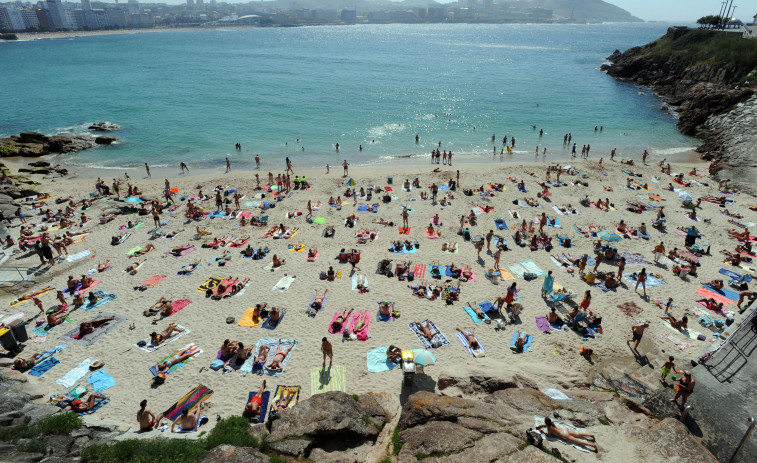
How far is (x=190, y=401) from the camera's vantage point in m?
10.9

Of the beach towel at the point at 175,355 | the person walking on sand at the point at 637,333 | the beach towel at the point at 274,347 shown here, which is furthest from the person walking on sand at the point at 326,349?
the person walking on sand at the point at 637,333

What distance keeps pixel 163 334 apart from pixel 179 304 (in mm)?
1982

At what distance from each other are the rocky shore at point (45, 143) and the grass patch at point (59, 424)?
39034mm

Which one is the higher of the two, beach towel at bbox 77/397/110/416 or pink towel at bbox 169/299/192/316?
pink towel at bbox 169/299/192/316

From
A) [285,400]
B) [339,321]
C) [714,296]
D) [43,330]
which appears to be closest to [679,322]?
[714,296]

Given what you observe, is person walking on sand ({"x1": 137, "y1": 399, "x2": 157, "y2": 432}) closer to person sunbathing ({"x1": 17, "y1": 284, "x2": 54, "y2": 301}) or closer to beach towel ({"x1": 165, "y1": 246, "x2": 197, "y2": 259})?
person sunbathing ({"x1": 17, "y1": 284, "x2": 54, "y2": 301})

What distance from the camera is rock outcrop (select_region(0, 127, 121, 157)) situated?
36312 millimetres

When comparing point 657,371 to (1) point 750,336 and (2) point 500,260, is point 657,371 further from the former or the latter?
(2) point 500,260

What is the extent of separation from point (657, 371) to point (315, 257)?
45.4ft

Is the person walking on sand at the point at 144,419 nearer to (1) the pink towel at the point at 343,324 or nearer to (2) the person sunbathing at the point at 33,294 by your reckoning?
(1) the pink towel at the point at 343,324

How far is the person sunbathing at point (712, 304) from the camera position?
568 inches

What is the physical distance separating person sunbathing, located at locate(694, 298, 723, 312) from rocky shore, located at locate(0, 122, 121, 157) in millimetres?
49585

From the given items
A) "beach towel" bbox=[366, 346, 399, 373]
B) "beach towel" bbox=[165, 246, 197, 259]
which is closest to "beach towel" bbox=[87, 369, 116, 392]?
"beach towel" bbox=[165, 246, 197, 259]

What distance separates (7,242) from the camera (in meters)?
19.5
